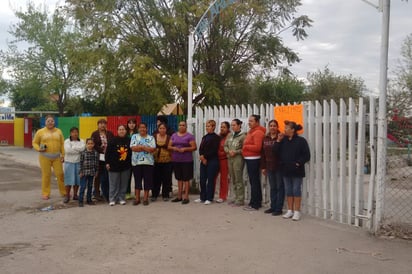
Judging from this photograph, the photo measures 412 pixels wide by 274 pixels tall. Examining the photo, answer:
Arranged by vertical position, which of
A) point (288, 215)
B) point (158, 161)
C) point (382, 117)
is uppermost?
point (382, 117)

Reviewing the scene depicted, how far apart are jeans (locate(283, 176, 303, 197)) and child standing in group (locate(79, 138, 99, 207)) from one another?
3.82m

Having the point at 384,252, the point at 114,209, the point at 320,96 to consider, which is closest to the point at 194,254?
the point at 384,252

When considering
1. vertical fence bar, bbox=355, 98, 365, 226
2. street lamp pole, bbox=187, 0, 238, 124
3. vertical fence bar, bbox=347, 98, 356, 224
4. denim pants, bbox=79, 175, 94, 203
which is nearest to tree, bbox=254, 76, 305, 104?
street lamp pole, bbox=187, 0, 238, 124

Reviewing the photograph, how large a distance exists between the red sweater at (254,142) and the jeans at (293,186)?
803 millimetres

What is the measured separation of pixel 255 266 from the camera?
15.9ft

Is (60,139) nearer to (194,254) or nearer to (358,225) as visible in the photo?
(194,254)

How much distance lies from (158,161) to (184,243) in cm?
325

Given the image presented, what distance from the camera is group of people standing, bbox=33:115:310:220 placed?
7793 mm

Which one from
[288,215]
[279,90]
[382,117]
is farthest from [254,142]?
[279,90]

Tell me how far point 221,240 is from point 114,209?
9.55 ft

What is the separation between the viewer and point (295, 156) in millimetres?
6828

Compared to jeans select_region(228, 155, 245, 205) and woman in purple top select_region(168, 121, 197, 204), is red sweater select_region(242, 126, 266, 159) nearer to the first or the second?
jeans select_region(228, 155, 245, 205)

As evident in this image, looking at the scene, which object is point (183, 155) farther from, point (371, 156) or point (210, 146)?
point (371, 156)

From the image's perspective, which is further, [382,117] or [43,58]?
[43,58]
